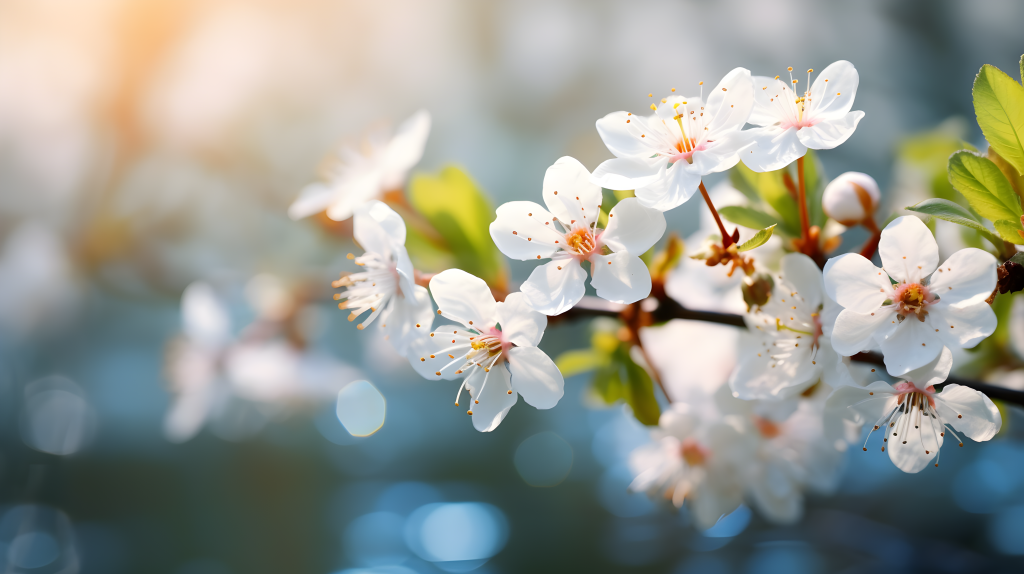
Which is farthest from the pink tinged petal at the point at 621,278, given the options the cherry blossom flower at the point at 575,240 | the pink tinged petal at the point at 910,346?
the pink tinged petal at the point at 910,346

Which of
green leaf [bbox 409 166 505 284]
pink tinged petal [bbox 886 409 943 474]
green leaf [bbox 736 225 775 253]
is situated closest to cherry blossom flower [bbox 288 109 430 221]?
green leaf [bbox 409 166 505 284]

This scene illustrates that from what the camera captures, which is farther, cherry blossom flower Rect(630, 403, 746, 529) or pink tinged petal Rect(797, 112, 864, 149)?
cherry blossom flower Rect(630, 403, 746, 529)

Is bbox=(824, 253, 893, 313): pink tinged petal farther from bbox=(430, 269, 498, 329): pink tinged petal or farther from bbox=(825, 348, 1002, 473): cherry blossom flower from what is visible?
bbox=(430, 269, 498, 329): pink tinged petal

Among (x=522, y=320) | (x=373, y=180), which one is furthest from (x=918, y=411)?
(x=373, y=180)

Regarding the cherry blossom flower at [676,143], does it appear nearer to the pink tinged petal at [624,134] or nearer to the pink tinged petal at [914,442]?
the pink tinged petal at [624,134]

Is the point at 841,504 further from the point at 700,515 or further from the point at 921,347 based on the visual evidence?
the point at 921,347

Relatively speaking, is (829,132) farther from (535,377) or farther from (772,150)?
(535,377)
